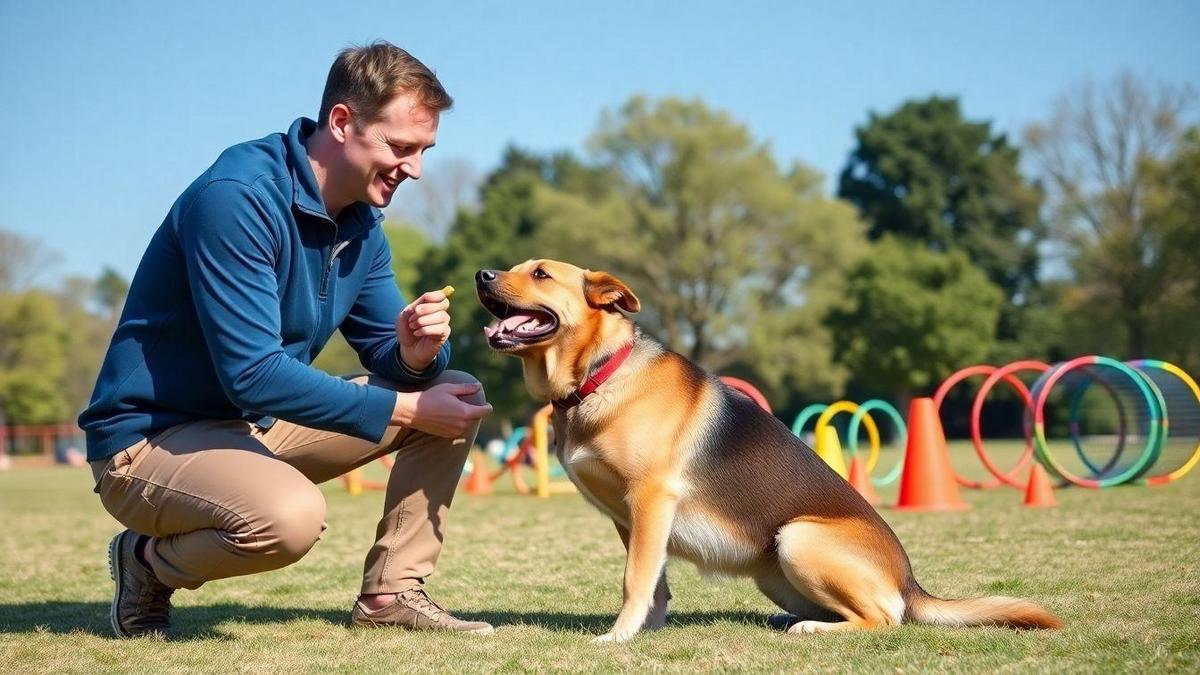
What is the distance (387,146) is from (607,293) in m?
1.13

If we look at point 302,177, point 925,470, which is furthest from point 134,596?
point 925,470

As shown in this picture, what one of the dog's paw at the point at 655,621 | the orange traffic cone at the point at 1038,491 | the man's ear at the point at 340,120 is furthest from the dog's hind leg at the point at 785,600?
the orange traffic cone at the point at 1038,491

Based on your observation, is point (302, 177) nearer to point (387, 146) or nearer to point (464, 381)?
point (387, 146)

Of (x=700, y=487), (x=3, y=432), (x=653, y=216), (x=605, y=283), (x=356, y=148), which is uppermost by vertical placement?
(x=653, y=216)

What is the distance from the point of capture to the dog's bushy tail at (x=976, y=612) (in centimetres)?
423

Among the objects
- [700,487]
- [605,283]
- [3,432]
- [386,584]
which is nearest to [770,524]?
[700,487]

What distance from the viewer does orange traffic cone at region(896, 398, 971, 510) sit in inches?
415

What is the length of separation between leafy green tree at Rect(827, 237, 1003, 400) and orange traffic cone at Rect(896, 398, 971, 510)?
29.0 metres

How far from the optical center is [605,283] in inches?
191

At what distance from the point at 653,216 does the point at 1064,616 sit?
3810 centimetres

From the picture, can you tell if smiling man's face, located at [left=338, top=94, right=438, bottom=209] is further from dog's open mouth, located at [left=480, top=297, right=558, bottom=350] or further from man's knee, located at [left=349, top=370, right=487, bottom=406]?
man's knee, located at [left=349, top=370, right=487, bottom=406]

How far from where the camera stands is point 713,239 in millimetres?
43000

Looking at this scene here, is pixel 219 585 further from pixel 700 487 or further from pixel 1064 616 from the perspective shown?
pixel 1064 616

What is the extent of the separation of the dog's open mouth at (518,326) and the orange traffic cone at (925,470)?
6573mm
